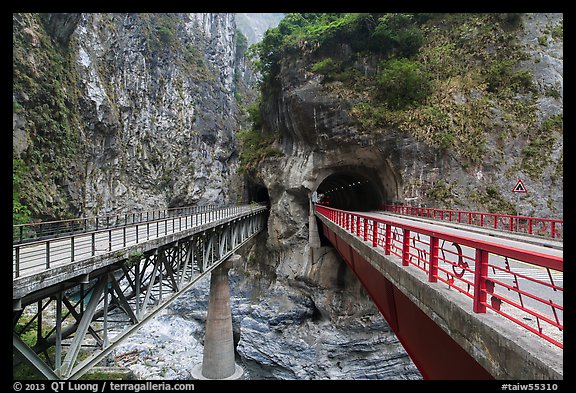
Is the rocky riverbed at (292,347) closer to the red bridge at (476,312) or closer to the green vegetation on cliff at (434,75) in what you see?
the green vegetation on cliff at (434,75)

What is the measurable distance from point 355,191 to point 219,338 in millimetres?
26048

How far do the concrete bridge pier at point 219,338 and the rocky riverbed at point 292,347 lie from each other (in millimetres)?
3209

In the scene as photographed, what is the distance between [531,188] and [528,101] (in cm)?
587

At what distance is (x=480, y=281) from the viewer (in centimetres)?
364

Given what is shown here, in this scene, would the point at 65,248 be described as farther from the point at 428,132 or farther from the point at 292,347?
the point at 428,132

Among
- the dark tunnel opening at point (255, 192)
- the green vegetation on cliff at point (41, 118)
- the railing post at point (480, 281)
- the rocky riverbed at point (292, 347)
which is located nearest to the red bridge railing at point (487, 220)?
the rocky riverbed at point (292, 347)

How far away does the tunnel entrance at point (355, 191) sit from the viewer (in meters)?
28.1

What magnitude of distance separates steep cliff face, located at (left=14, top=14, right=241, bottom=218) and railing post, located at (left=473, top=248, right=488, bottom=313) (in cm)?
2177

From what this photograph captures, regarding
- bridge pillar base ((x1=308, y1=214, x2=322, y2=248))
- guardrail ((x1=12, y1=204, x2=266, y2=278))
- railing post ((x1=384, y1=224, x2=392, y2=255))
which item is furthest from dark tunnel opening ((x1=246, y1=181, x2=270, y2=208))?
railing post ((x1=384, y1=224, x2=392, y2=255))

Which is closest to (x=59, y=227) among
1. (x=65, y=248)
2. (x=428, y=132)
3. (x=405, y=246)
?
(x=65, y=248)

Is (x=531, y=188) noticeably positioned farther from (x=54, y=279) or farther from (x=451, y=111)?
(x=54, y=279)
